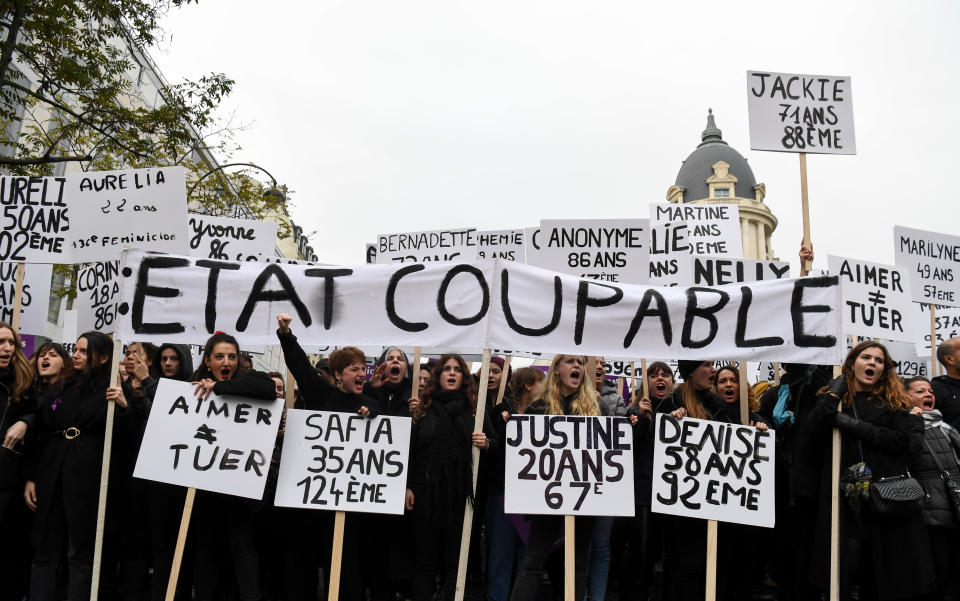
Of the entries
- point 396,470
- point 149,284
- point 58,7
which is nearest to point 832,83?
point 396,470

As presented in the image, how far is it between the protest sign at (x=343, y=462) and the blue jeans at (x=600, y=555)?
136 cm

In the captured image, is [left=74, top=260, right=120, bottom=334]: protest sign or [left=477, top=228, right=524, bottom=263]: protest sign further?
[left=477, top=228, right=524, bottom=263]: protest sign

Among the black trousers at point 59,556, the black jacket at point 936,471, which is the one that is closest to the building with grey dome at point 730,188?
the black jacket at point 936,471

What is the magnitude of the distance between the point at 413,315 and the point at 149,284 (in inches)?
72.0

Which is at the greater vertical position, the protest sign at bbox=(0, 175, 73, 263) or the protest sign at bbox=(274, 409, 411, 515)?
the protest sign at bbox=(0, 175, 73, 263)

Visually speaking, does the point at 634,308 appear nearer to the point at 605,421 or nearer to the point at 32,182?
the point at 605,421

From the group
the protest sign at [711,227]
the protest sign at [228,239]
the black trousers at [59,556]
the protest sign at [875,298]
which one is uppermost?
the protest sign at [711,227]


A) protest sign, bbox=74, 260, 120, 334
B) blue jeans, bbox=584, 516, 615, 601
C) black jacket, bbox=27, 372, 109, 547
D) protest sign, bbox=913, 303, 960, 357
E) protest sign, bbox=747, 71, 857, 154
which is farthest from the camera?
protest sign, bbox=913, 303, 960, 357

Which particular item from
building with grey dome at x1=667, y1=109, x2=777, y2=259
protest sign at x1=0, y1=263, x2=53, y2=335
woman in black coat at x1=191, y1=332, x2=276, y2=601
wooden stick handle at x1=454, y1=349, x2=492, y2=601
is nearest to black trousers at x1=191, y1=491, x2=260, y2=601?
woman in black coat at x1=191, y1=332, x2=276, y2=601

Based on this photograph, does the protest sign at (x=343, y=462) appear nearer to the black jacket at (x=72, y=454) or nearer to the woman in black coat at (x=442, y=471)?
the woman in black coat at (x=442, y=471)

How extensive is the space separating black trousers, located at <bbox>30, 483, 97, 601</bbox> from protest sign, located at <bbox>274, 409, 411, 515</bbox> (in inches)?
48.9

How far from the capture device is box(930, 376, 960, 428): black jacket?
553 cm

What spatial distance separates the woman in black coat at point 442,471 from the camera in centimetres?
489

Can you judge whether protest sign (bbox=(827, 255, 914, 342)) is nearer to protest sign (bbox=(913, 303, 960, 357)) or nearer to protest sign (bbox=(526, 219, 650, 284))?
protest sign (bbox=(526, 219, 650, 284))
